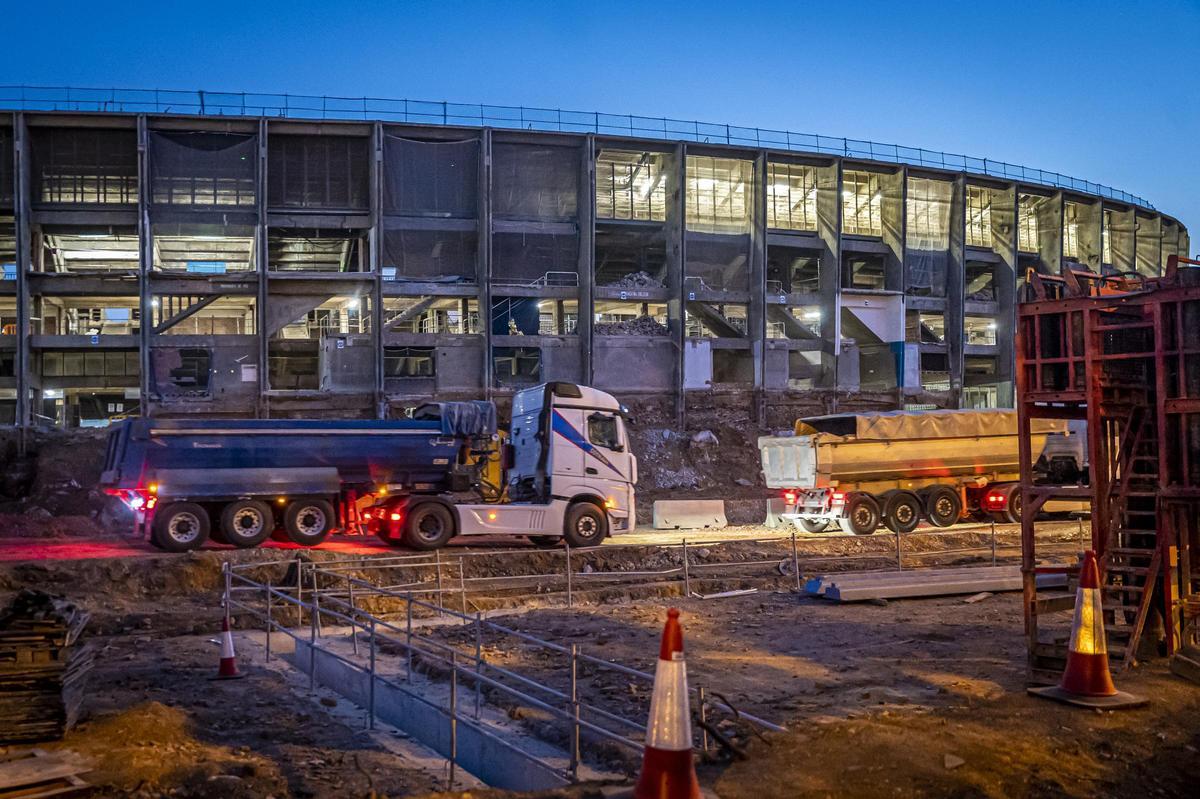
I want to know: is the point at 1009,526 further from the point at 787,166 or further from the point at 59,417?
the point at 59,417

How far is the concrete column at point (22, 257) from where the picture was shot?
132 ft

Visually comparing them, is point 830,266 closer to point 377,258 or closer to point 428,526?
point 377,258

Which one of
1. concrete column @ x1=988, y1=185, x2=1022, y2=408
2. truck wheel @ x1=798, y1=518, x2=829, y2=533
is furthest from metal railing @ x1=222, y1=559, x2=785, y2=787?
concrete column @ x1=988, y1=185, x2=1022, y2=408

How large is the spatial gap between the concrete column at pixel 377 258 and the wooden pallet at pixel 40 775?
A: 35.0 metres

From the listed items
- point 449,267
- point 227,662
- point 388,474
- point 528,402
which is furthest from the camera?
point 449,267

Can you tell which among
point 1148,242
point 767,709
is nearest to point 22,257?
point 767,709

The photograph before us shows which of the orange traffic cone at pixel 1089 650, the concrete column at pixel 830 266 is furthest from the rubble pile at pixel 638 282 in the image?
the orange traffic cone at pixel 1089 650

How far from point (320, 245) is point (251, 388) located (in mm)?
8899

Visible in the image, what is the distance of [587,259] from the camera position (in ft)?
151

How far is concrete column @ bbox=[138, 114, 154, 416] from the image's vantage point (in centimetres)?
4059

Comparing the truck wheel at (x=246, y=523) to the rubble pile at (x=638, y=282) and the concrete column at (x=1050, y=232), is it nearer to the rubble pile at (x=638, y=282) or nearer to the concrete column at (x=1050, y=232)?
the rubble pile at (x=638, y=282)

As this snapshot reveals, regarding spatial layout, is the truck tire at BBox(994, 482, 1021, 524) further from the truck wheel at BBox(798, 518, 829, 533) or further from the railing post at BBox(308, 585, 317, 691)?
the railing post at BBox(308, 585, 317, 691)

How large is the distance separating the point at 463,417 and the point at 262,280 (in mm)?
21107

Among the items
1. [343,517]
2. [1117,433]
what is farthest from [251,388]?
[1117,433]
